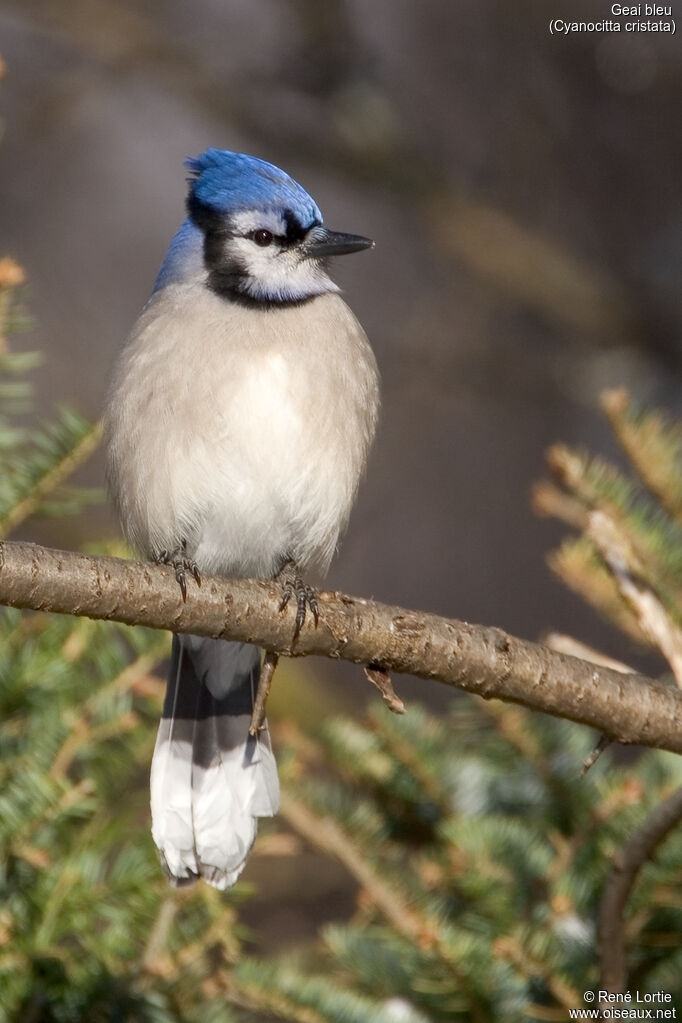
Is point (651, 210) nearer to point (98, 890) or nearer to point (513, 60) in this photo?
point (513, 60)

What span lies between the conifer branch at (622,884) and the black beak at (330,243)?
1.49 m

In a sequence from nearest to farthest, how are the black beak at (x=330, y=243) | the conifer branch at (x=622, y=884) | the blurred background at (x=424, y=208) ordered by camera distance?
the conifer branch at (x=622, y=884), the black beak at (x=330, y=243), the blurred background at (x=424, y=208)

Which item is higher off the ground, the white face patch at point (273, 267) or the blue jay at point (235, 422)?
the white face patch at point (273, 267)

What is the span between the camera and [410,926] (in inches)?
84.0

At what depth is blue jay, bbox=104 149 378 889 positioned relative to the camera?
2729mm

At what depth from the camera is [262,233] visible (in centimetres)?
305

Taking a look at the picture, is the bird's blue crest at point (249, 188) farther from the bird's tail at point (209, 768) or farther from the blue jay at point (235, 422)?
the bird's tail at point (209, 768)

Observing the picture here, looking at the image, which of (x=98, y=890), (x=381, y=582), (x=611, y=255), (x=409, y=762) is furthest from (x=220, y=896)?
(x=611, y=255)

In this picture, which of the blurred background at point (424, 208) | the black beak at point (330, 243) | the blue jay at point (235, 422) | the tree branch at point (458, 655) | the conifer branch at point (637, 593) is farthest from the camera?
the blurred background at point (424, 208)

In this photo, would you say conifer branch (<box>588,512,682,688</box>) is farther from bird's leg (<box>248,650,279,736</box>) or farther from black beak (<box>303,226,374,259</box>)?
black beak (<box>303,226,374,259</box>)

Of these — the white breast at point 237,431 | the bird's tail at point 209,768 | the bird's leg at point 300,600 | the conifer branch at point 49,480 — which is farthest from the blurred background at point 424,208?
the bird's leg at point 300,600

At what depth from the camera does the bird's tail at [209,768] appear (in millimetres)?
2264

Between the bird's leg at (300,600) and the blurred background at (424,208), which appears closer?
the bird's leg at (300,600)

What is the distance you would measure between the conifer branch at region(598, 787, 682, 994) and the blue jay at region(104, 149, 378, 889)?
2.43 feet
